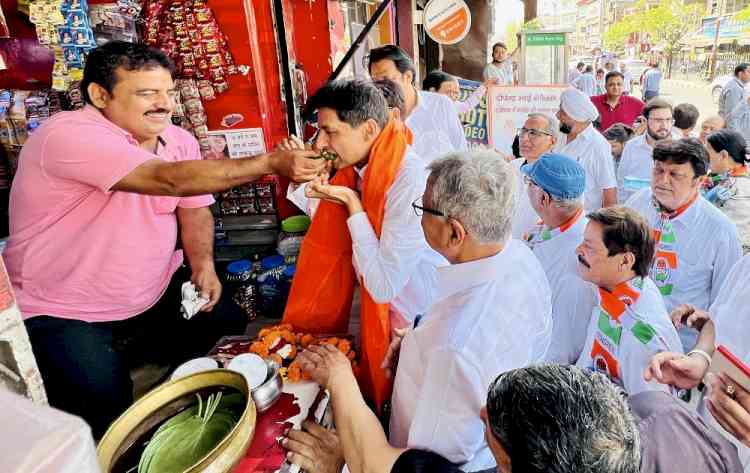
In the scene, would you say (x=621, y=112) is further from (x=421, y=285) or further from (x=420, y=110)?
(x=421, y=285)

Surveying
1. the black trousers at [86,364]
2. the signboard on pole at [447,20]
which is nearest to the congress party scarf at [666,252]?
the black trousers at [86,364]

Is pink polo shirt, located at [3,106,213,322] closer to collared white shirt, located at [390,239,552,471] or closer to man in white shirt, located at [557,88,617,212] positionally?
collared white shirt, located at [390,239,552,471]

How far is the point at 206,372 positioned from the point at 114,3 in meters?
3.05

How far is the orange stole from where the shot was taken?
2.23 m

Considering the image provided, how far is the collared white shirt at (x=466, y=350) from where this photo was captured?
1.33 metres

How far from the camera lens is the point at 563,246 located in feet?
8.77

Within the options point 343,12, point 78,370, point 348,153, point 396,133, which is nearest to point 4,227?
point 78,370

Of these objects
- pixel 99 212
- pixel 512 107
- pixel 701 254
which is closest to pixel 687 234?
pixel 701 254

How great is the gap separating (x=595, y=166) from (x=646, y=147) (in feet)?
2.88

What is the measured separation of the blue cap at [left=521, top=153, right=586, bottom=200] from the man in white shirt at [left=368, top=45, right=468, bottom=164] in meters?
1.35

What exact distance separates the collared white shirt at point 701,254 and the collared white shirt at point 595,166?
1209 millimetres

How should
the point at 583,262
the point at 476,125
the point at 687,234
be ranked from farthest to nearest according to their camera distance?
the point at 476,125 → the point at 687,234 → the point at 583,262

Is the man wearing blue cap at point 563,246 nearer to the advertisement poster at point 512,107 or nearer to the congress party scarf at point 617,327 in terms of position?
the congress party scarf at point 617,327

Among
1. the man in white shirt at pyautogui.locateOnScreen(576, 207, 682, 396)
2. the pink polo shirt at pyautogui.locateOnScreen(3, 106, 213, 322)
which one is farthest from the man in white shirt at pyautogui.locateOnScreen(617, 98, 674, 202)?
the pink polo shirt at pyautogui.locateOnScreen(3, 106, 213, 322)
